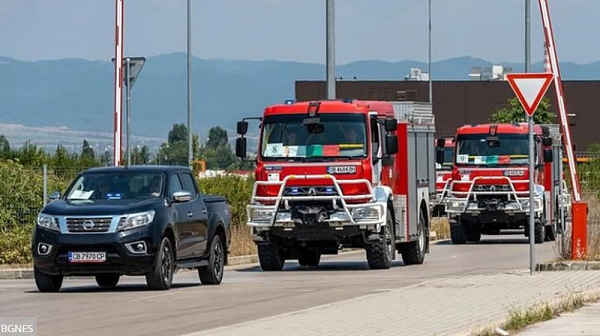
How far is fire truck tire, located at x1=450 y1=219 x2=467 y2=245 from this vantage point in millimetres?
42156

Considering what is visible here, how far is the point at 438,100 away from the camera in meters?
110

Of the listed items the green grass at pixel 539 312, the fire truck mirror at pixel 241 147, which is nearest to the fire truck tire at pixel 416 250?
the fire truck mirror at pixel 241 147

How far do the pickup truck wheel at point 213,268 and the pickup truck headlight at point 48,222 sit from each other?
9.35 feet

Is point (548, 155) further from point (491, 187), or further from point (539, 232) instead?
point (539, 232)

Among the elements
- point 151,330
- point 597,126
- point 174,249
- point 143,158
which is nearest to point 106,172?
point 174,249

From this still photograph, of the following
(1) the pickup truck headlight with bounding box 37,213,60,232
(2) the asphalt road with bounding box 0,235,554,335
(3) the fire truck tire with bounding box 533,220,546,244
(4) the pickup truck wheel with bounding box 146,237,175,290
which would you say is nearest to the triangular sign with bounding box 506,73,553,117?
(2) the asphalt road with bounding box 0,235,554,335

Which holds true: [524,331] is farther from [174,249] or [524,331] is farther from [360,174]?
[360,174]

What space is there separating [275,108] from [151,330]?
1297cm

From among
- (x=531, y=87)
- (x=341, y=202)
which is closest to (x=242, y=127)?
(x=341, y=202)

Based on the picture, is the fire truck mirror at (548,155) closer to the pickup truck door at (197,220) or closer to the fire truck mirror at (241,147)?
the fire truck mirror at (241,147)

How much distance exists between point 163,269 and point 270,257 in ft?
21.6

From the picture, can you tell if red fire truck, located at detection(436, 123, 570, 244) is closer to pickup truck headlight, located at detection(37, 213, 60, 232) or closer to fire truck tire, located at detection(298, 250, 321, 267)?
fire truck tire, located at detection(298, 250, 321, 267)

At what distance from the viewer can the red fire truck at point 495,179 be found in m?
41.1

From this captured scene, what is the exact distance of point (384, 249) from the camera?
29125 millimetres
